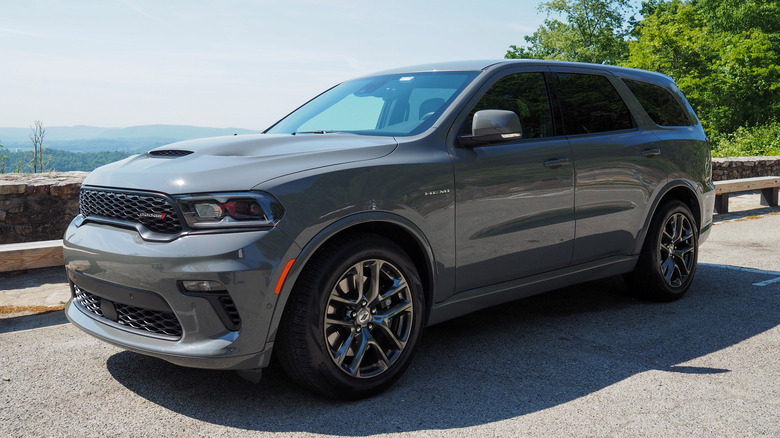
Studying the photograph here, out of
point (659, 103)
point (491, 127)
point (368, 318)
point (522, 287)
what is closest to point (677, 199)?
point (659, 103)

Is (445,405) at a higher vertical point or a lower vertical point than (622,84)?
lower

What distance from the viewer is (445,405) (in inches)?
135

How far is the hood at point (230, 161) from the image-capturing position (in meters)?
3.15

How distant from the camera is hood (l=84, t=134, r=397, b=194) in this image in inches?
124

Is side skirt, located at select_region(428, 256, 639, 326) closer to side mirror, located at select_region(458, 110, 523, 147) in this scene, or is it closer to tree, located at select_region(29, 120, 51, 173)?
side mirror, located at select_region(458, 110, 523, 147)

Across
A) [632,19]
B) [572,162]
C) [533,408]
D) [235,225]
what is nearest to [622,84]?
[572,162]

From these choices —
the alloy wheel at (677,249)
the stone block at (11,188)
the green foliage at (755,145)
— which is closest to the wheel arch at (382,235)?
the alloy wheel at (677,249)

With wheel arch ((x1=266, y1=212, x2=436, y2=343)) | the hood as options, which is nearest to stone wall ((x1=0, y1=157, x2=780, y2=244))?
→ the hood

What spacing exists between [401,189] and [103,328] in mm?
1674

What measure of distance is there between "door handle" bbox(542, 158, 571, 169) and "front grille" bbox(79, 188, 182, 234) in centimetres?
236

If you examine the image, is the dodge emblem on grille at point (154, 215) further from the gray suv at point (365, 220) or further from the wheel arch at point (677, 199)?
the wheel arch at point (677, 199)

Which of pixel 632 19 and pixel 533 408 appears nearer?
pixel 533 408

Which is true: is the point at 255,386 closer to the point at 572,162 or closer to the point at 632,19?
the point at 572,162

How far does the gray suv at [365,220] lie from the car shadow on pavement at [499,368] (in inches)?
9.4
